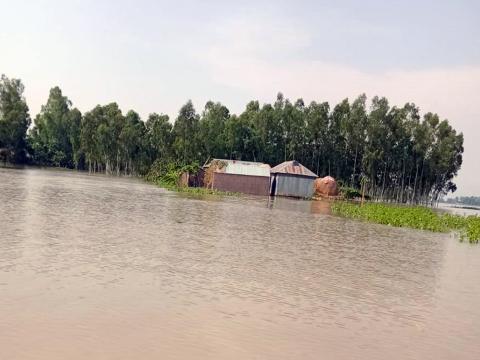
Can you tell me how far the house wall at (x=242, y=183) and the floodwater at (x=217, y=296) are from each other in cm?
3957

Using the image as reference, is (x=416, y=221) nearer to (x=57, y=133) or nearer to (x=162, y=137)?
(x=162, y=137)

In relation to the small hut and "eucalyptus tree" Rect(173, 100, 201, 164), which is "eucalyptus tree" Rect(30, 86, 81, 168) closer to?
"eucalyptus tree" Rect(173, 100, 201, 164)

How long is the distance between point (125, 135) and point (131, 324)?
87347 millimetres

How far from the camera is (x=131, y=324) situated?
7.78 meters

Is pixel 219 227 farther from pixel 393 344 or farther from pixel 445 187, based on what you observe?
pixel 445 187

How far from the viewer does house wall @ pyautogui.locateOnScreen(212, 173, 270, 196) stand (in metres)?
59.1

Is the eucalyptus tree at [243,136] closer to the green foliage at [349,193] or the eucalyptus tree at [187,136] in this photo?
the eucalyptus tree at [187,136]

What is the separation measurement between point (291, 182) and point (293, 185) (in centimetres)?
44

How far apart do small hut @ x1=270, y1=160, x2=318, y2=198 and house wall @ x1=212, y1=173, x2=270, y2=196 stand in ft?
3.58

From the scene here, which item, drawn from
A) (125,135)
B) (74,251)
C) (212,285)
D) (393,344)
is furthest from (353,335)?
(125,135)

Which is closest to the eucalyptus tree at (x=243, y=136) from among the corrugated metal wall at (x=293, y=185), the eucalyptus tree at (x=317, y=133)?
the eucalyptus tree at (x=317, y=133)

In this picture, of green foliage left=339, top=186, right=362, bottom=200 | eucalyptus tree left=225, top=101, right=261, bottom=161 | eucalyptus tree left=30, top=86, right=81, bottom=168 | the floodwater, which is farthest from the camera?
eucalyptus tree left=30, top=86, right=81, bottom=168

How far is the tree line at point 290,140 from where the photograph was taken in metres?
74.6

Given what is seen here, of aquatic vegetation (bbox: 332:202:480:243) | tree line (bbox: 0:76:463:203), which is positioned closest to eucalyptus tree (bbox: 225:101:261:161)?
tree line (bbox: 0:76:463:203)
